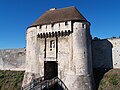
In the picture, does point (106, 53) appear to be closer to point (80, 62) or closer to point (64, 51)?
point (80, 62)

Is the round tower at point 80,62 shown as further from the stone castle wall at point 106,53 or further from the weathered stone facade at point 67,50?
the stone castle wall at point 106,53

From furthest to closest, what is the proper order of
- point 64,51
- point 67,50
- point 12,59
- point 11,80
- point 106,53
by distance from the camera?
point 12,59
point 11,80
point 106,53
point 64,51
point 67,50

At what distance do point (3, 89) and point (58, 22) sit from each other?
35.4ft

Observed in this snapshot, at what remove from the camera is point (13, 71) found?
25.1 metres

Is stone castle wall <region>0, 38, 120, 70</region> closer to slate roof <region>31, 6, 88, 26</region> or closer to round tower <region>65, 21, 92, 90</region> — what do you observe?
round tower <region>65, 21, 92, 90</region>

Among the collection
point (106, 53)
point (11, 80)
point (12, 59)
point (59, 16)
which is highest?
point (59, 16)

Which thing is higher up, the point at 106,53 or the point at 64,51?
the point at 64,51

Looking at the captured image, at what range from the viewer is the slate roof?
1788cm

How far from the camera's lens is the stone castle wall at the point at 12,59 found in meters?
24.9

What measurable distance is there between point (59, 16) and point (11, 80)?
→ 10275 mm

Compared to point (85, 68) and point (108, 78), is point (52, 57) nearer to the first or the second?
point (85, 68)

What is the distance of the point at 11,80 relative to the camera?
73.0 ft

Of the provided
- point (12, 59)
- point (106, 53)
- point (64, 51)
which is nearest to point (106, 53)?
point (106, 53)

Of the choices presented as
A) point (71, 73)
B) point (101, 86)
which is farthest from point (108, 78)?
point (71, 73)
